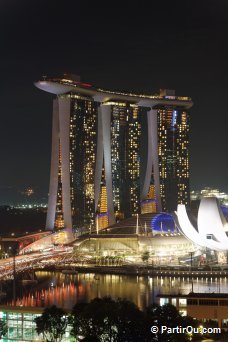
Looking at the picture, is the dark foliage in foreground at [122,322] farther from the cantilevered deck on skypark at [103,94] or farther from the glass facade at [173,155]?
the glass facade at [173,155]

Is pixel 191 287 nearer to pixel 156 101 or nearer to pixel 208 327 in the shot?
pixel 208 327

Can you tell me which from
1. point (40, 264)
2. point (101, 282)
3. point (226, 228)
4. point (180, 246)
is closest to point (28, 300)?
point (101, 282)

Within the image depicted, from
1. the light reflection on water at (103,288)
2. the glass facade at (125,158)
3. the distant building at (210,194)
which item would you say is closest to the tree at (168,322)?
the light reflection on water at (103,288)

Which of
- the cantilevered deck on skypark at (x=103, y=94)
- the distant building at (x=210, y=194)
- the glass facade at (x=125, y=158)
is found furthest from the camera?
the distant building at (x=210, y=194)

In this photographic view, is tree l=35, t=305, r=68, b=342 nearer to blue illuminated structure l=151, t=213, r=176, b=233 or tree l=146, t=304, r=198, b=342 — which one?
tree l=146, t=304, r=198, b=342

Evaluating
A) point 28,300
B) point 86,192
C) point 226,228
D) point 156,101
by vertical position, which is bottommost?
point 28,300

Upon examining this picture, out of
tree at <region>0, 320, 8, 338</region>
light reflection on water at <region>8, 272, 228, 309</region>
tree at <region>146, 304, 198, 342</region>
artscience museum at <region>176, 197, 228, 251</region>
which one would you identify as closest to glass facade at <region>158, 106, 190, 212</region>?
artscience museum at <region>176, 197, 228, 251</region>
